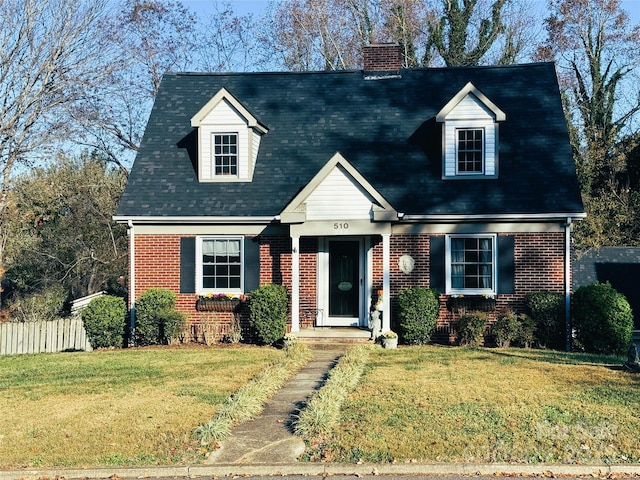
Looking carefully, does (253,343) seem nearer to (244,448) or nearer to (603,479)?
(244,448)

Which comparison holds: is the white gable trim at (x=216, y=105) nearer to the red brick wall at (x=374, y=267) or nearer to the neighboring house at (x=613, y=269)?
the red brick wall at (x=374, y=267)

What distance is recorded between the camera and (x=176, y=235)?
18969 millimetres

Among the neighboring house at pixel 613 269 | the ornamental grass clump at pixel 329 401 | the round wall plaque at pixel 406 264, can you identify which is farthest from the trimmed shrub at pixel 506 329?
the neighboring house at pixel 613 269

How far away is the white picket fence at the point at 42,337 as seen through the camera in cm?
1888

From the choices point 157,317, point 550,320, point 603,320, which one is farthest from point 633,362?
point 157,317

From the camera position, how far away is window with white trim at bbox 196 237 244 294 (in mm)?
18969

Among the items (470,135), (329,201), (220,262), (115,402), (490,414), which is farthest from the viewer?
(470,135)

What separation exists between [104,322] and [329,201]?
623 centimetres

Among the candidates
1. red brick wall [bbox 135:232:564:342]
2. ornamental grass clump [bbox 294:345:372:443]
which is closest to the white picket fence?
red brick wall [bbox 135:232:564:342]

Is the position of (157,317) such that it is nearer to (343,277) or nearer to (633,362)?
(343,277)

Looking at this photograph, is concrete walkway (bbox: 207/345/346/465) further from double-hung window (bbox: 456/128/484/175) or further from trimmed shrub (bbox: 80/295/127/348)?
double-hung window (bbox: 456/128/484/175)

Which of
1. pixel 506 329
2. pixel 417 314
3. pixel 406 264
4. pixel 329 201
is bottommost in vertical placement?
pixel 506 329

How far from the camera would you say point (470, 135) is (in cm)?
1945

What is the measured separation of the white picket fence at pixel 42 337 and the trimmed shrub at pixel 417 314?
7.95 metres
